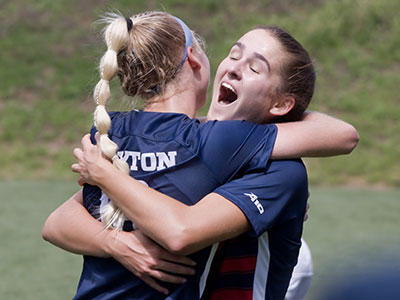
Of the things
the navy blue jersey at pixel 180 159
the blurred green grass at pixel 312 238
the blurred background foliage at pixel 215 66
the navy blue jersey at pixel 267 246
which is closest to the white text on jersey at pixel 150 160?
the navy blue jersey at pixel 180 159

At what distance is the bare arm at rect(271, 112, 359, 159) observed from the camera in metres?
2.03

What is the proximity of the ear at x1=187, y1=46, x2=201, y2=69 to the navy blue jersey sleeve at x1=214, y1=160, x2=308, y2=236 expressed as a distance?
434 mm

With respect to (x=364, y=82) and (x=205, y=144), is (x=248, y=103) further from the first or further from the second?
(x=364, y=82)

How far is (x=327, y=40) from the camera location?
471 inches

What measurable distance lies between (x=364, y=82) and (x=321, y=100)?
41.3 inches

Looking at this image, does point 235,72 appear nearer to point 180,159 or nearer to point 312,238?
point 180,159

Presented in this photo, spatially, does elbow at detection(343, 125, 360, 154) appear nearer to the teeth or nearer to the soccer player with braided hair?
the soccer player with braided hair

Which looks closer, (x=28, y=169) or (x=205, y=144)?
(x=205, y=144)

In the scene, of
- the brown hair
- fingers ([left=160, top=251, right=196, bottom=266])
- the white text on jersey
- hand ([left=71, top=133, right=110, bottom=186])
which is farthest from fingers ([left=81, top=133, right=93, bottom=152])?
the brown hair

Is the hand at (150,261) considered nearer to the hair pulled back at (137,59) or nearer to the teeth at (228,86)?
the hair pulled back at (137,59)

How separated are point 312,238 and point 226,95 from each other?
4.03 metres

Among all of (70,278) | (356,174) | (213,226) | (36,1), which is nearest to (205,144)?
(213,226)

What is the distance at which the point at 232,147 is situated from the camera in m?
1.93

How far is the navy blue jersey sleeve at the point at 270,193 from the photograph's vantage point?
190 cm
